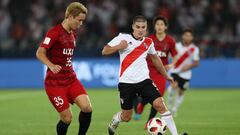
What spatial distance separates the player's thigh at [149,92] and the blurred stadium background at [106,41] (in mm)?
10467

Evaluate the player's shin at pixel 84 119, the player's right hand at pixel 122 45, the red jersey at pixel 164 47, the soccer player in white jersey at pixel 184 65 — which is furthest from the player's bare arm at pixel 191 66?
the player's shin at pixel 84 119

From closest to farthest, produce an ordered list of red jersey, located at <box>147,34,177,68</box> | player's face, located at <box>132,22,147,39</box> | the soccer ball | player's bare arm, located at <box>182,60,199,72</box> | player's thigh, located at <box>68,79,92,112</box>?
player's thigh, located at <box>68,79,92,112</box>, the soccer ball, player's face, located at <box>132,22,147,39</box>, red jersey, located at <box>147,34,177,68</box>, player's bare arm, located at <box>182,60,199,72</box>

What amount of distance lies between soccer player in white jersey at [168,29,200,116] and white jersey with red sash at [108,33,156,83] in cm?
697

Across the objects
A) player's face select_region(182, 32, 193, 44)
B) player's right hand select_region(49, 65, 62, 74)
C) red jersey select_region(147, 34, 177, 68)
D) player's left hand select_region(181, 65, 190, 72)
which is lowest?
player's left hand select_region(181, 65, 190, 72)

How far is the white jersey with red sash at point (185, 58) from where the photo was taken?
19.5 m

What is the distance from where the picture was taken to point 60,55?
11.2 m

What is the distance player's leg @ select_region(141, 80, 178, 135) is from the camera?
11.6 metres

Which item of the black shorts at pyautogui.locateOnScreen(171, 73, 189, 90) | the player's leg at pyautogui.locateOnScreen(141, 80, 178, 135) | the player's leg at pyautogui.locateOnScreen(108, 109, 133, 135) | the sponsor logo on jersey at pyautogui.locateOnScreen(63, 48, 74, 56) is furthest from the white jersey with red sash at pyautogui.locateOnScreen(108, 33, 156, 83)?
the black shorts at pyautogui.locateOnScreen(171, 73, 189, 90)

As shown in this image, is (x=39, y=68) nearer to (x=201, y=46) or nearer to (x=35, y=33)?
(x=35, y=33)

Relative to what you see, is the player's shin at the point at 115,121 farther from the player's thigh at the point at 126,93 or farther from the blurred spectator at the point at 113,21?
the blurred spectator at the point at 113,21

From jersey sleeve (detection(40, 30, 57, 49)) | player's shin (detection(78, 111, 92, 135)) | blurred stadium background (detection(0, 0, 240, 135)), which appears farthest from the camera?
blurred stadium background (detection(0, 0, 240, 135))

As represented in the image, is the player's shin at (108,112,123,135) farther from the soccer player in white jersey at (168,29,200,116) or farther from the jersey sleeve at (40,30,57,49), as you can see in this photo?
the soccer player in white jersey at (168,29,200,116)

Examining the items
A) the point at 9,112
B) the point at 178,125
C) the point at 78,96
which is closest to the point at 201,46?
the point at 9,112

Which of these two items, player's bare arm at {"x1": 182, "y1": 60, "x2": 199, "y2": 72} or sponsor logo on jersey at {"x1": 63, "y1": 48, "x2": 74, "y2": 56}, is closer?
sponsor logo on jersey at {"x1": 63, "y1": 48, "x2": 74, "y2": 56}
